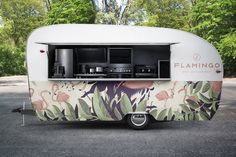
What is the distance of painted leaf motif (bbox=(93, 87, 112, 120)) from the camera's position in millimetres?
12180

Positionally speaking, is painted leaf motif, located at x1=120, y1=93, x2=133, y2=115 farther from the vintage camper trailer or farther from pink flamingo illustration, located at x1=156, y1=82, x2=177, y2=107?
pink flamingo illustration, located at x1=156, y1=82, x2=177, y2=107

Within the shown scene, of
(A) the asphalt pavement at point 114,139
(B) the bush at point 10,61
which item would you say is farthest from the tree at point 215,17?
(A) the asphalt pavement at point 114,139

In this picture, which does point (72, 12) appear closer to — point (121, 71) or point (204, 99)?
point (121, 71)

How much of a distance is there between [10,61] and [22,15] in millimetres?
22541

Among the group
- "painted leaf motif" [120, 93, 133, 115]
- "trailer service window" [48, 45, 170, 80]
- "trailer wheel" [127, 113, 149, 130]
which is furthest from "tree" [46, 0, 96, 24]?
"painted leaf motif" [120, 93, 133, 115]

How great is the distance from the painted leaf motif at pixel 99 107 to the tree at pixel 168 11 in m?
54.8

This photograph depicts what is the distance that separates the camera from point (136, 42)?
12.2 meters

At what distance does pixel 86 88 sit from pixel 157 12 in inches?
2276

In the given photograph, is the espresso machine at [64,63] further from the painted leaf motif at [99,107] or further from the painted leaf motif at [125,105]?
the painted leaf motif at [125,105]

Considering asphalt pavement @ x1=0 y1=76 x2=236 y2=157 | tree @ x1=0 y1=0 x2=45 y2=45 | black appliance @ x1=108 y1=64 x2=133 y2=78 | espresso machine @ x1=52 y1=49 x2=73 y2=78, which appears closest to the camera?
asphalt pavement @ x1=0 y1=76 x2=236 y2=157

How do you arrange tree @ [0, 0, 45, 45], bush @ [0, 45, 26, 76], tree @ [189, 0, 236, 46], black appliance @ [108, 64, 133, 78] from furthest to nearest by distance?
tree @ [0, 0, 45, 45]
bush @ [0, 45, 26, 76]
tree @ [189, 0, 236, 46]
black appliance @ [108, 64, 133, 78]

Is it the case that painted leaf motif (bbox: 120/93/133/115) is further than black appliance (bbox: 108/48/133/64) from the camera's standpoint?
No

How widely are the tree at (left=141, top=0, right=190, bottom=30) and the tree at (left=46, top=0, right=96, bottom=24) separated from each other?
7.52 meters

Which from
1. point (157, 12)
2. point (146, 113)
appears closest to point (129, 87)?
point (146, 113)
